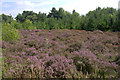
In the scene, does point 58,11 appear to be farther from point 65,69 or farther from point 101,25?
point 65,69

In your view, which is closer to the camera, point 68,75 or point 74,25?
point 68,75

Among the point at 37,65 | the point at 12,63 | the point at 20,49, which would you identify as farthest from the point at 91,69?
the point at 20,49

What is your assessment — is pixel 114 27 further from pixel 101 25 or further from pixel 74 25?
pixel 74 25

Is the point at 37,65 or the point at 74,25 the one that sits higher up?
the point at 74,25

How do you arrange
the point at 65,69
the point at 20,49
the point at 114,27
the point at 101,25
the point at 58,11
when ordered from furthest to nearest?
the point at 58,11
the point at 101,25
the point at 114,27
the point at 20,49
the point at 65,69

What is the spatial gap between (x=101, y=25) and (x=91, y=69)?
16.5m

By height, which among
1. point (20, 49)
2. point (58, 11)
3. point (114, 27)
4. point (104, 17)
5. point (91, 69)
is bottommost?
point (91, 69)

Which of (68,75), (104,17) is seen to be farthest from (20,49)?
(104,17)

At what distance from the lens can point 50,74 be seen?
303 centimetres

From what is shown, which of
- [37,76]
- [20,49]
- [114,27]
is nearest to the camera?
[37,76]

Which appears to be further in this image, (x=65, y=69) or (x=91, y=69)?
(x=91, y=69)

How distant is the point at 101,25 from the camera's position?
18844 mm

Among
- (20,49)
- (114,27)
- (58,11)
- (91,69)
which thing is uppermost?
(58,11)

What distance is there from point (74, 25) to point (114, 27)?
24.0ft
